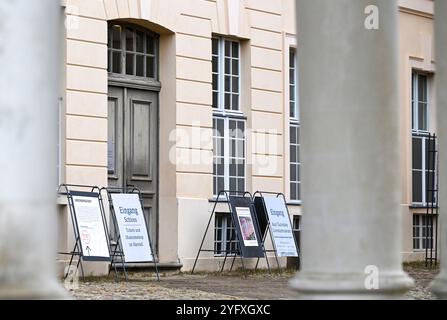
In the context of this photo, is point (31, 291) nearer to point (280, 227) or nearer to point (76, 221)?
point (76, 221)

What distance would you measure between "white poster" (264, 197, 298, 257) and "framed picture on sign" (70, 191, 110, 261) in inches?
141

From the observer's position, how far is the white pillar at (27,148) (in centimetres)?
563

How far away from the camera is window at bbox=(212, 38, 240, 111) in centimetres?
1894

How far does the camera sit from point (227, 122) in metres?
18.9

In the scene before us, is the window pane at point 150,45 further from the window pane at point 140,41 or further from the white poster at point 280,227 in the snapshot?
the white poster at point 280,227

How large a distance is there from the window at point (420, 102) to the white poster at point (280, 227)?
4.84 metres

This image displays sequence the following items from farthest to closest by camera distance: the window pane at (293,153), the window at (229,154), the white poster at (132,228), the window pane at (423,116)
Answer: the window pane at (423,116) → the window pane at (293,153) → the window at (229,154) → the white poster at (132,228)

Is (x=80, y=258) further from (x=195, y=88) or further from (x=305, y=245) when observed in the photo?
(x=305, y=245)

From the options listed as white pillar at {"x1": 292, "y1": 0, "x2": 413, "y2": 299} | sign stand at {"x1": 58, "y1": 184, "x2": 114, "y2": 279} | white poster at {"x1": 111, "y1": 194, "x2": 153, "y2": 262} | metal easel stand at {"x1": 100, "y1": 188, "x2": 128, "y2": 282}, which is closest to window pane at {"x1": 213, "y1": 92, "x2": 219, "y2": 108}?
metal easel stand at {"x1": 100, "y1": 188, "x2": 128, "y2": 282}

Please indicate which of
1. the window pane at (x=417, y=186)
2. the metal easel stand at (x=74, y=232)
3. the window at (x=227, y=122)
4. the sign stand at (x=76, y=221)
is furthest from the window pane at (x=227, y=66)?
the window pane at (x=417, y=186)

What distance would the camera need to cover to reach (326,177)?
7.78m

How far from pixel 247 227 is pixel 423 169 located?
5.79 meters

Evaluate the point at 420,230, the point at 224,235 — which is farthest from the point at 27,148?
the point at 420,230
